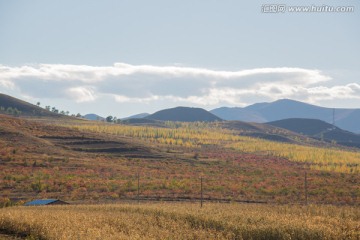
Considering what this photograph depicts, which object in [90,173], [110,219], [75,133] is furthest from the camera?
[75,133]

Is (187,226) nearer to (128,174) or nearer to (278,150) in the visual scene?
(128,174)

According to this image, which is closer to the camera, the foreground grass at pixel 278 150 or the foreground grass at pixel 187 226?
the foreground grass at pixel 187 226

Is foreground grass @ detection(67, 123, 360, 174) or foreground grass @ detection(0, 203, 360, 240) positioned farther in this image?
foreground grass @ detection(67, 123, 360, 174)

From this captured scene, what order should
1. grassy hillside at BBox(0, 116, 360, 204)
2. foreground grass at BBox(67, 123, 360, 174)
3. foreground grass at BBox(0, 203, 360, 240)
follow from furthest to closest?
foreground grass at BBox(67, 123, 360, 174), grassy hillside at BBox(0, 116, 360, 204), foreground grass at BBox(0, 203, 360, 240)

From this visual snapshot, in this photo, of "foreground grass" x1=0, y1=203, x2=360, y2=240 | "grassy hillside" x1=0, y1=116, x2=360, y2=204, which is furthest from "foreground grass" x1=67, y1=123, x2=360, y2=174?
"foreground grass" x1=0, y1=203, x2=360, y2=240

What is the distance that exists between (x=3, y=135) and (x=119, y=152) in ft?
→ 81.2

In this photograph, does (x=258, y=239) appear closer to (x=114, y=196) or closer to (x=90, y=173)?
(x=114, y=196)

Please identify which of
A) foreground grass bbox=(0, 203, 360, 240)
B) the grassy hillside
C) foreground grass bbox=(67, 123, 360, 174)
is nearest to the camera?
foreground grass bbox=(0, 203, 360, 240)

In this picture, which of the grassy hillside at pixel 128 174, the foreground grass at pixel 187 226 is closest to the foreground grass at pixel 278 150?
the grassy hillside at pixel 128 174

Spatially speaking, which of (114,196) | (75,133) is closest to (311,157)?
(75,133)

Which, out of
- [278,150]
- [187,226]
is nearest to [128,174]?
[187,226]

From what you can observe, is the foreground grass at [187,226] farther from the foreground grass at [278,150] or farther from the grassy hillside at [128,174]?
the foreground grass at [278,150]

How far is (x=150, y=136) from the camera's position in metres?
159

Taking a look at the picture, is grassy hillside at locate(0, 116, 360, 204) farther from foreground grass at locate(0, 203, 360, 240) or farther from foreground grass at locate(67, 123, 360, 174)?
foreground grass at locate(0, 203, 360, 240)
